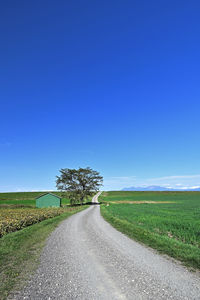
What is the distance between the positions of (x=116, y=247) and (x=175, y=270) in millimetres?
4584

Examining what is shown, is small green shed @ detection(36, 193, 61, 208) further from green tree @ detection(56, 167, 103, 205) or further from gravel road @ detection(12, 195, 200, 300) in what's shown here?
gravel road @ detection(12, 195, 200, 300)

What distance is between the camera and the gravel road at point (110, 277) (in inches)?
240

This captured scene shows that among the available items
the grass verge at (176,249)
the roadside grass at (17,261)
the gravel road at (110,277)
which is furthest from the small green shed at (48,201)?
the gravel road at (110,277)

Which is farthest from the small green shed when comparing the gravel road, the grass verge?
the gravel road

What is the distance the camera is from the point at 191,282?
6934 mm

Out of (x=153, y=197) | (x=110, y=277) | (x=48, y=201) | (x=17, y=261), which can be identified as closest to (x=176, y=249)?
(x=110, y=277)

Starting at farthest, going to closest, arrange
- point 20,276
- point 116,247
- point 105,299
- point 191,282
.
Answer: point 116,247
point 20,276
point 191,282
point 105,299

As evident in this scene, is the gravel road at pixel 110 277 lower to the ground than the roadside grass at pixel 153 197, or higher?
higher

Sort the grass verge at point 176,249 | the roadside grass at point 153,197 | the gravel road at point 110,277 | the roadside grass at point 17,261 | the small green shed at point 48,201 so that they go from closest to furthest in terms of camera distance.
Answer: the gravel road at point 110,277
the roadside grass at point 17,261
the grass verge at point 176,249
the small green shed at point 48,201
the roadside grass at point 153,197

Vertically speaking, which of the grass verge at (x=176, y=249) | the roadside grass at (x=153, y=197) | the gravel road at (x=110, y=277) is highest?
Answer: the gravel road at (x=110, y=277)

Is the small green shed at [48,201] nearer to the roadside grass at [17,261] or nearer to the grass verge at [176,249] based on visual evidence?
the roadside grass at [17,261]

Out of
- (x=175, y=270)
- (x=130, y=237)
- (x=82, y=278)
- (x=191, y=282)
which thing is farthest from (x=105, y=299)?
(x=130, y=237)

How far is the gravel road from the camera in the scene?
6.10 metres

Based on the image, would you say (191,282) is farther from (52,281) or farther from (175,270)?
(52,281)
